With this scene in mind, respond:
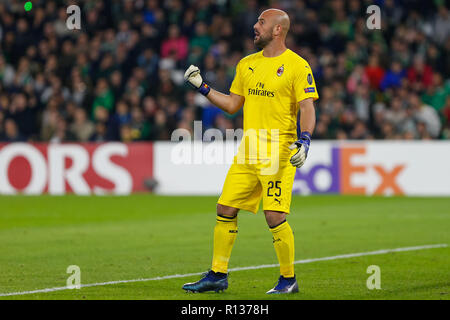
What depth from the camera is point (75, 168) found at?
20.2 metres

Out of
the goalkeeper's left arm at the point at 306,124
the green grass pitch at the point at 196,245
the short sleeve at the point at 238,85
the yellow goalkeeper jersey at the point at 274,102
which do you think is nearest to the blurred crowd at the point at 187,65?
the green grass pitch at the point at 196,245

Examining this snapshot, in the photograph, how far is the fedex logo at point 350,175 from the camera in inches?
776

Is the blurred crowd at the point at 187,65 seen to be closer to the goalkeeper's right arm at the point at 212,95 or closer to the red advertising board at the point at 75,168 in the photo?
the red advertising board at the point at 75,168

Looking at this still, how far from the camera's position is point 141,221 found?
576 inches

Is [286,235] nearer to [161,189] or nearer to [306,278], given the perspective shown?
[306,278]

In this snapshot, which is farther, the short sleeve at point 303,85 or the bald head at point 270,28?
the bald head at point 270,28

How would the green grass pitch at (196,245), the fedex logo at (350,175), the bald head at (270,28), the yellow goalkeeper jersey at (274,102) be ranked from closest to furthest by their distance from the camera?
the yellow goalkeeper jersey at (274,102)
the bald head at (270,28)
the green grass pitch at (196,245)
the fedex logo at (350,175)

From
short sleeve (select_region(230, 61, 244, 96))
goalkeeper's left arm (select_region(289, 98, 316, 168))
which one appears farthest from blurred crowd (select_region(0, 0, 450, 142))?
goalkeeper's left arm (select_region(289, 98, 316, 168))

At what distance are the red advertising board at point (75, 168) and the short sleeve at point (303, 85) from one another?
506 inches

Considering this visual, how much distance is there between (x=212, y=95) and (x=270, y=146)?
77 centimetres

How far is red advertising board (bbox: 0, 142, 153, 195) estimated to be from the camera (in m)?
20.1

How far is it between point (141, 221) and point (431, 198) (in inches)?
283

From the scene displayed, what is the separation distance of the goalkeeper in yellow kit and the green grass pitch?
0.38 metres

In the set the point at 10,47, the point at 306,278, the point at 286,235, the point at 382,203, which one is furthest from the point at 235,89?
the point at 10,47
